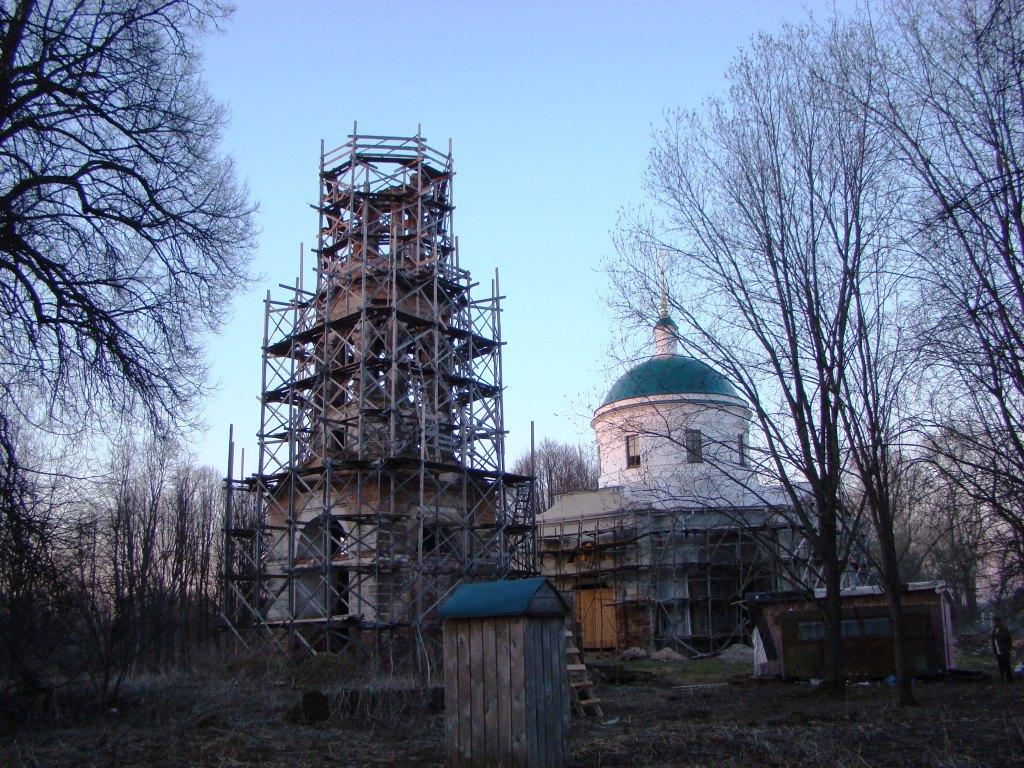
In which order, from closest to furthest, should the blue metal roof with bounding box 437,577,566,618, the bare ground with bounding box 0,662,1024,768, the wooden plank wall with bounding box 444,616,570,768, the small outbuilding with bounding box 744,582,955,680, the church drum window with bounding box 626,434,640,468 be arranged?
the wooden plank wall with bounding box 444,616,570,768, the blue metal roof with bounding box 437,577,566,618, the bare ground with bounding box 0,662,1024,768, the small outbuilding with bounding box 744,582,955,680, the church drum window with bounding box 626,434,640,468

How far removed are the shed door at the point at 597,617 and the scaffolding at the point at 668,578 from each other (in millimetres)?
35

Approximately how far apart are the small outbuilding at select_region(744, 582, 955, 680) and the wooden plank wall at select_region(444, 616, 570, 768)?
11.0m

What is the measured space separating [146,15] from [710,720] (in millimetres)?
11271

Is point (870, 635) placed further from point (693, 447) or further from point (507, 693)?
point (507, 693)

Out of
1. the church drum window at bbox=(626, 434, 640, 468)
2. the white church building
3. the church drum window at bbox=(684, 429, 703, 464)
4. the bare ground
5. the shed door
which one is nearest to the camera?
the bare ground

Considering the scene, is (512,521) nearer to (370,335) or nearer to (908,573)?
(370,335)

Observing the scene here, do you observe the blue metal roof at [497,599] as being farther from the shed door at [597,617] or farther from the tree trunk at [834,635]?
the shed door at [597,617]

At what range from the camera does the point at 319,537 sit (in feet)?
88.1

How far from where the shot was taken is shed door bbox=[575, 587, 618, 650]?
34156 mm

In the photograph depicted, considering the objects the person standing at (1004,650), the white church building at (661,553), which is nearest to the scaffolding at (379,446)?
the white church building at (661,553)

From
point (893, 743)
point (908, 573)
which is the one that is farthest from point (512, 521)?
point (893, 743)

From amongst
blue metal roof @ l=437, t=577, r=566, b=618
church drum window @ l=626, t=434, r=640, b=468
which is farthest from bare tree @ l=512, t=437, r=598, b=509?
blue metal roof @ l=437, t=577, r=566, b=618

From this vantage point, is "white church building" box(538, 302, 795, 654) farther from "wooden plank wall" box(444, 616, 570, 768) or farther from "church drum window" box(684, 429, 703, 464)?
"wooden plank wall" box(444, 616, 570, 768)

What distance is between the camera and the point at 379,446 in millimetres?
26000
